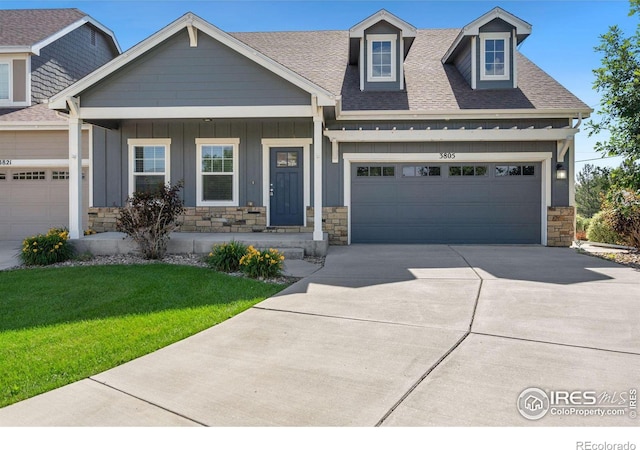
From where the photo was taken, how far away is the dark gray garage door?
11.2 meters

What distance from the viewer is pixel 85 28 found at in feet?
51.3

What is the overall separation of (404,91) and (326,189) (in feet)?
12.4

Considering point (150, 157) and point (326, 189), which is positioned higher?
point (150, 157)

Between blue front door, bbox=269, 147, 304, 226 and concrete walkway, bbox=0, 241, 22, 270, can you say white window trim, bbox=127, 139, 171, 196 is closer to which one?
blue front door, bbox=269, 147, 304, 226

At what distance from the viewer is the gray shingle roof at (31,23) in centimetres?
1345

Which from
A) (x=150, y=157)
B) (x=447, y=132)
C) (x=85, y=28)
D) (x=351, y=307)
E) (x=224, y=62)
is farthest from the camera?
(x=85, y=28)

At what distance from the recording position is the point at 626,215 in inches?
379

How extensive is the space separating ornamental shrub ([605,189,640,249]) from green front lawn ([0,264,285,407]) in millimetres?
8211

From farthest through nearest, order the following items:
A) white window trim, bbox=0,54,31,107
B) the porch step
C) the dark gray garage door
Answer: white window trim, bbox=0,54,31,107 < the dark gray garage door < the porch step

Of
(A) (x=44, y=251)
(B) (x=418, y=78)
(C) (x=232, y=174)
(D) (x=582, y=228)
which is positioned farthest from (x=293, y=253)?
(D) (x=582, y=228)

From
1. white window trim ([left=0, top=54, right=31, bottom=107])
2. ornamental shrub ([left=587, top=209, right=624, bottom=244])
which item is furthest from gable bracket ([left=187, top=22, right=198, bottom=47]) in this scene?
ornamental shrub ([left=587, top=209, right=624, bottom=244])

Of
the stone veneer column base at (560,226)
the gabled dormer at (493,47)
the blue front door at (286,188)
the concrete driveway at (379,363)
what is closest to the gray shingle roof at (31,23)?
the blue front door at (286,188)
